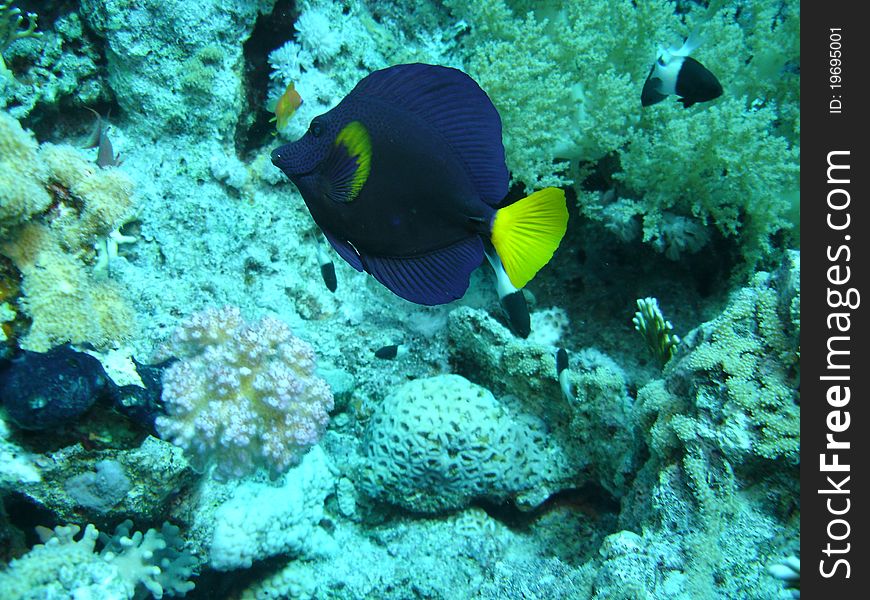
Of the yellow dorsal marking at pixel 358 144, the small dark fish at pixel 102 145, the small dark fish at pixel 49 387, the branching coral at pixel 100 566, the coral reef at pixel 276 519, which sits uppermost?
the small dark fish at pixel 102 145

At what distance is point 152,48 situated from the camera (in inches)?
109

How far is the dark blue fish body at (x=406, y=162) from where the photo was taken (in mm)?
1562

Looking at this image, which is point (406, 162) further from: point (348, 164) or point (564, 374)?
point (564, 374)

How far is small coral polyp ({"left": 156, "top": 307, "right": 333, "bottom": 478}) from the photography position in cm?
214

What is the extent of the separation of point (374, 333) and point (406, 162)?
1.80 m

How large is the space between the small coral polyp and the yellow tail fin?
1.30 meters

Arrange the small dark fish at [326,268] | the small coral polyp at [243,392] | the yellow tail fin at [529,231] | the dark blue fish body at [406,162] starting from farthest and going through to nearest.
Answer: the small dark fish at [326,268], the small coral polyp at [243,392], the dark blue fish body at [406,162], the yellow tail fin at [529,231]

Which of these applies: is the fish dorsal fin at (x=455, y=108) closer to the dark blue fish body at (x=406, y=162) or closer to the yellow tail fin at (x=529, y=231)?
the dark blue fish body at (x=406, y=162)

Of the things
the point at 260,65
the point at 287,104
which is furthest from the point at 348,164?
the point at 260,65

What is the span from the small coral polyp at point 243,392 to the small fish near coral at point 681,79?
2.32m
